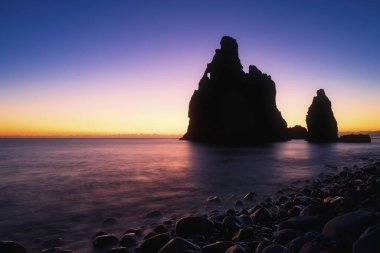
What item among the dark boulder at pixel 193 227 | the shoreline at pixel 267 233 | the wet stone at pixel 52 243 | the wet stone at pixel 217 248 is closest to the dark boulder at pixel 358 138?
the shoreline at pixel 267 233

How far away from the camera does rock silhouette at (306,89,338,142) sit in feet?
391

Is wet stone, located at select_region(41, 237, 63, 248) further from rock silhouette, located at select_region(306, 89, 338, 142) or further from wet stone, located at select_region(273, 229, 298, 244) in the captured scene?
rock silhouette, located at select_region(306, 89, 338, 142)

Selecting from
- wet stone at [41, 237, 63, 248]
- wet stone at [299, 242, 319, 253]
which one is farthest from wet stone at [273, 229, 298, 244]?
wet stone at [41, 237, 63, 248]

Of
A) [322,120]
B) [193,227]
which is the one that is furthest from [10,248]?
[322,120]

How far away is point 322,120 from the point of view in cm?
11981

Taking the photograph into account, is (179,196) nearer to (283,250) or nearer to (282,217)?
(282,217)

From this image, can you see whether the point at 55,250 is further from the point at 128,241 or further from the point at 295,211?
the point at 295,211

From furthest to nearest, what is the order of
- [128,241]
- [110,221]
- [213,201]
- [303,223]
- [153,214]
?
1. [213,201]
2. [153,214]
3. [110,221]
4. [128,241]
5. [303,223]

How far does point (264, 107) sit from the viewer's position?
425ft

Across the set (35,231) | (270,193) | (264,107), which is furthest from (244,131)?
(35,231)

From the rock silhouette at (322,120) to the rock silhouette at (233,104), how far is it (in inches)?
610

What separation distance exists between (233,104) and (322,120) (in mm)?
36183

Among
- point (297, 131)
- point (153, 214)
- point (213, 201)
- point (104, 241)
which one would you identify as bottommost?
point (213, 201)

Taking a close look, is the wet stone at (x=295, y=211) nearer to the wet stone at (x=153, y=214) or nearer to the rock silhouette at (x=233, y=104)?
the wet stone at (x=153, y=214)
